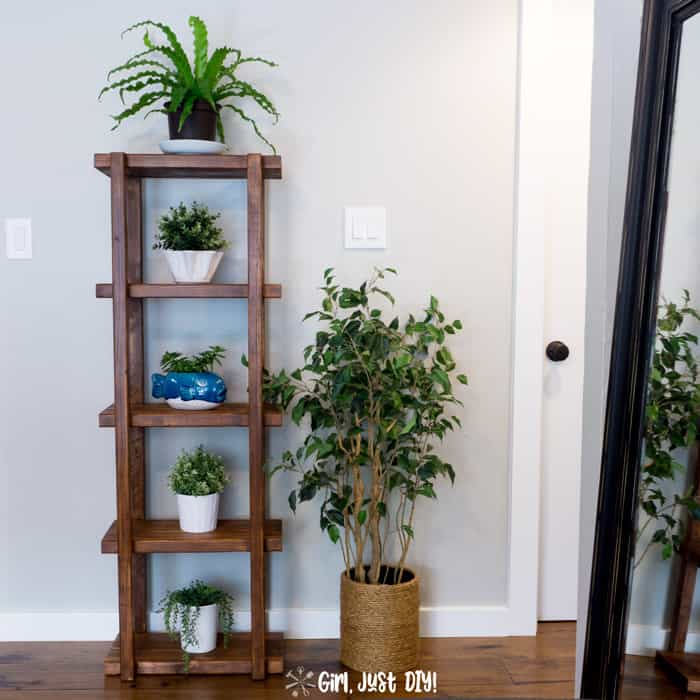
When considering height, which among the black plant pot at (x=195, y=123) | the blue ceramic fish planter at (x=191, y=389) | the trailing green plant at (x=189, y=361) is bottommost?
the blue ceramic fish planter at (x=191, y=389)

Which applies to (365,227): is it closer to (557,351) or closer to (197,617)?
(557,351)

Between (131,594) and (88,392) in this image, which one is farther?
(88,392)

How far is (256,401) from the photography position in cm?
248

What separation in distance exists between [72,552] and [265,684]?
29.4 inches

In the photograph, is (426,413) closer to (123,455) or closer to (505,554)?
(505,554)

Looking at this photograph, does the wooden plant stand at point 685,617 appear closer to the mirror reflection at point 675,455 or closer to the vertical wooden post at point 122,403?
the mirror reflection at point 675,455

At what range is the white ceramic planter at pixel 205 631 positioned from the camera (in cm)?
258

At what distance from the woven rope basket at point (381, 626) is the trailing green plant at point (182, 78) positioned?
130 cm

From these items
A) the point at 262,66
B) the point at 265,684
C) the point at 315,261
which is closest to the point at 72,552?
the point at 265,684

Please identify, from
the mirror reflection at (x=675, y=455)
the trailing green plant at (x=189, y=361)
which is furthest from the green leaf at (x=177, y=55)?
the mirror reflection at (x=675, y=455)

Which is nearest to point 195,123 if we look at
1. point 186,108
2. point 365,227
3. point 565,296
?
point 186,108

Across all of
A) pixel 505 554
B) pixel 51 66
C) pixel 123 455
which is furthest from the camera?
pixel 505 554

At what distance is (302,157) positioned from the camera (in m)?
2.74

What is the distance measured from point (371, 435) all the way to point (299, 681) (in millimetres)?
705
